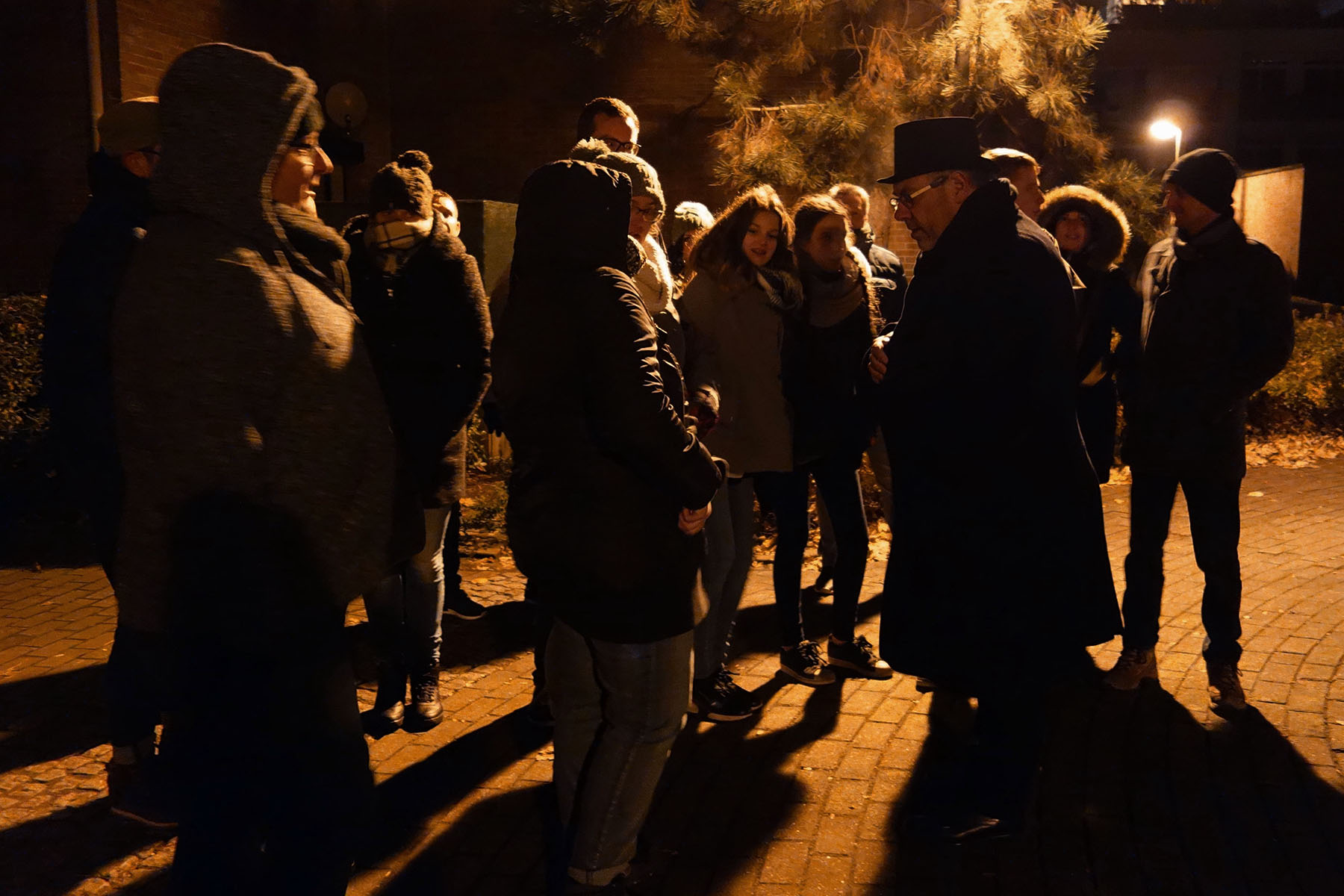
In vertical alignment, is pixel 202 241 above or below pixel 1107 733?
above

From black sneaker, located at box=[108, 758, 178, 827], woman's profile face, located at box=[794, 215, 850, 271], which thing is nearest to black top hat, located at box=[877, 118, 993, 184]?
woman's profile face, located at box=[794, 215, 850, 271]

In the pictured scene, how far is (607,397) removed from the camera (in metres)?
2.75

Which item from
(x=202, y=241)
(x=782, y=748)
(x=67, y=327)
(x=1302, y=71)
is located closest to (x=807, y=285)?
(x=782, y=748)

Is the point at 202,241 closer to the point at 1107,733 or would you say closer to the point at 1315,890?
the point at 1315,890

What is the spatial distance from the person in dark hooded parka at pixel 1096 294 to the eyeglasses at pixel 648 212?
208 cm

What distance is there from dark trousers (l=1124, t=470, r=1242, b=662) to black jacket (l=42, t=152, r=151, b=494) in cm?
364

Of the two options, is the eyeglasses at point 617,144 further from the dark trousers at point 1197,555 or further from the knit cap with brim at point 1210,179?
the dark trousers at point 1197,555

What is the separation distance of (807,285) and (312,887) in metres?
3.07

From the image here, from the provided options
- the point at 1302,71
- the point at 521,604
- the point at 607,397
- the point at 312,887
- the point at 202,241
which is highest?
the point at 1302,71

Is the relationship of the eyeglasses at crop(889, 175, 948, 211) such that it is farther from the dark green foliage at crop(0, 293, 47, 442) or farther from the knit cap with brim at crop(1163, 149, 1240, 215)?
the dark green foliage at crop(0, 293, 47, 442)

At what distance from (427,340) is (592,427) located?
1.28m

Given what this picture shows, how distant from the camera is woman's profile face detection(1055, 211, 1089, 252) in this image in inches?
209

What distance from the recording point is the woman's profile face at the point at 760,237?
4.53 m

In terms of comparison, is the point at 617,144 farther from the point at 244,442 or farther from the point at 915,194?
the point at 244,442
